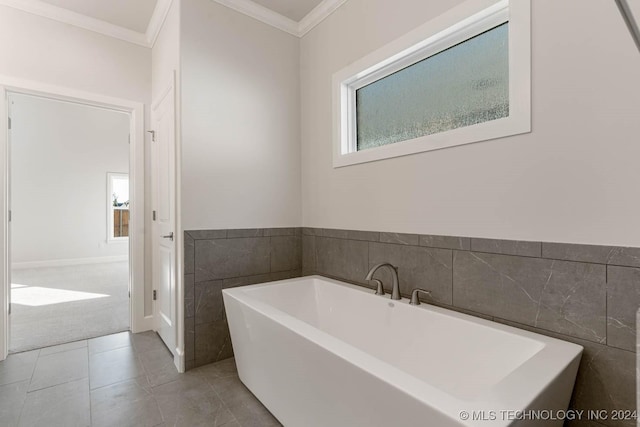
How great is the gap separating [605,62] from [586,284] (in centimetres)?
89

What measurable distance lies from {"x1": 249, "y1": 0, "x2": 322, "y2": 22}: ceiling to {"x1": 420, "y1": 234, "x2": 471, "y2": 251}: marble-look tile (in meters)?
→ 2.13

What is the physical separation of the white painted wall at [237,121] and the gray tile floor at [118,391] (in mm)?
1089

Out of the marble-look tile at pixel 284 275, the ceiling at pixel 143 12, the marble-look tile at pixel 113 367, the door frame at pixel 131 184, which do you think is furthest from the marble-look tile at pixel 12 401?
the ceiling at pixel 143 12

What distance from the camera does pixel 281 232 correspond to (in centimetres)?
277

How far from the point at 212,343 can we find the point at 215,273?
21.3 inches

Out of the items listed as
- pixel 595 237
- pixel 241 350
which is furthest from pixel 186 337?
pixel 595 237

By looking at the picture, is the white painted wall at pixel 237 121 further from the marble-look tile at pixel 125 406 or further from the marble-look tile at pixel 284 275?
the marble-look tile at pixel 125 406

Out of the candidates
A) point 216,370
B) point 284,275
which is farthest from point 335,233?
point 216,370

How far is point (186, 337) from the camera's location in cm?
227

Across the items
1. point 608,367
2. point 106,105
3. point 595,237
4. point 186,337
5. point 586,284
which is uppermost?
point 106,105

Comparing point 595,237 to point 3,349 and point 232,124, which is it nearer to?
point 232,124

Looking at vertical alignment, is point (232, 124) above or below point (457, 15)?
below

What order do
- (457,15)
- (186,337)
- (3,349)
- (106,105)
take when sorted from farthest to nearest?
(106,105), (3,349), (186,337), (457,15)

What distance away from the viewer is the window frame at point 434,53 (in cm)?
145
